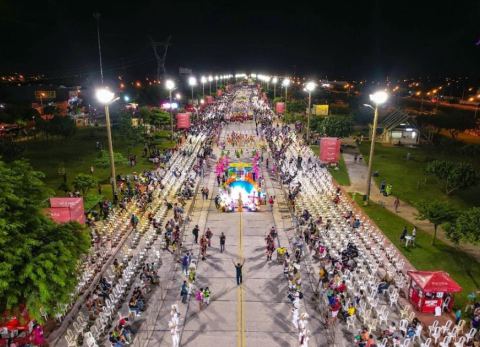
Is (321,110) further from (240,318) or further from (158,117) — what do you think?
(240,318)

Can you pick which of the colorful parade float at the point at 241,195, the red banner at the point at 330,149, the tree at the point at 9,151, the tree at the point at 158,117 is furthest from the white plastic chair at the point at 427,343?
the tree at the point at 158,117

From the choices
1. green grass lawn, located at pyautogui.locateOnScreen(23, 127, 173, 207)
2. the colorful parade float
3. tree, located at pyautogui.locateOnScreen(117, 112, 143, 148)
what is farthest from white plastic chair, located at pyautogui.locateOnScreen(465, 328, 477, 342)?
tree, located at pyautogui.locateOnScreen(117, 112, 143, 148)

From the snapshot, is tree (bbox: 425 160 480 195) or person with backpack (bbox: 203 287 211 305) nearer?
person with backpack (bbox: 203 287 211 305)

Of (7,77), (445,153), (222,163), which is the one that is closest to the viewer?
(222,163)

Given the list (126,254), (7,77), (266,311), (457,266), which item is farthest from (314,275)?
(7,77)

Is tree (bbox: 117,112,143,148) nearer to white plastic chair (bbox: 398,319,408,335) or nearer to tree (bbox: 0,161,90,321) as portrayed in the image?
tree (bbox: 0,161,90,321)

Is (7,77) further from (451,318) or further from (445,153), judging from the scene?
(451,318)
